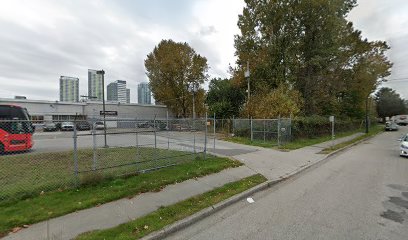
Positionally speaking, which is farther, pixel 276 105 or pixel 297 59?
pixel 297 59

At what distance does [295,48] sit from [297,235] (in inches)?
1028

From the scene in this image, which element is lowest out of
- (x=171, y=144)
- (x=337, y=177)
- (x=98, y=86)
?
(x=337, y=177)

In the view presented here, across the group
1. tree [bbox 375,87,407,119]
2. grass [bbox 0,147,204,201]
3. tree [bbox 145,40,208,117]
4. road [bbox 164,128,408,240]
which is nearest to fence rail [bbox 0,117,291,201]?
grass [bbox 0,147,204,201]

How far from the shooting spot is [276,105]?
21031 millimetres

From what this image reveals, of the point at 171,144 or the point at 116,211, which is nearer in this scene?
the point at 116,211

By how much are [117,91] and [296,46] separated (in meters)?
54.0

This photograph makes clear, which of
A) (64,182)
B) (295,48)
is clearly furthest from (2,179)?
(295,48)

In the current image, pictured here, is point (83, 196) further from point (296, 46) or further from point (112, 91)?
point (112, 91)

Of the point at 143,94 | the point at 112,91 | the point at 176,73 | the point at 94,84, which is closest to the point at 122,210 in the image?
the point at 176,73

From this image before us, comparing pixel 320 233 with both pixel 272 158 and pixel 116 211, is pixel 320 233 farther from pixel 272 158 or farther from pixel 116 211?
pixel 272 158

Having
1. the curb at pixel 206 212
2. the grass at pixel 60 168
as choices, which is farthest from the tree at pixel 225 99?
the curb at pixel 206 212

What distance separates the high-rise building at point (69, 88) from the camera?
63.5 meters

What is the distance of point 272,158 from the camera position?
40.5 ft

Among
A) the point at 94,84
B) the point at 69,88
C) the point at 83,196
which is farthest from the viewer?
the point at 69,88
